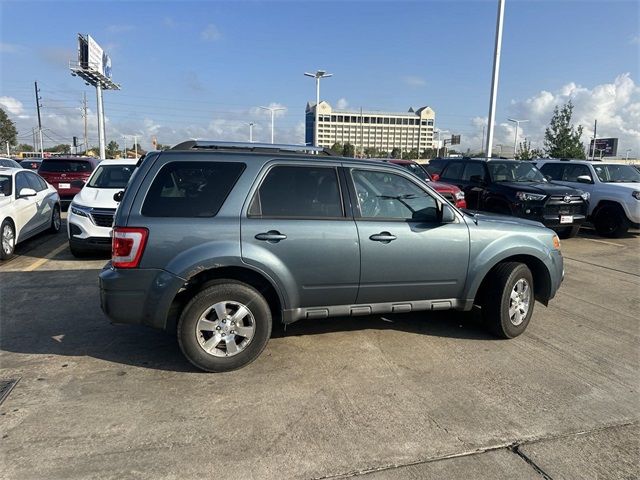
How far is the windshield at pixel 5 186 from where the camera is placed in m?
8.28

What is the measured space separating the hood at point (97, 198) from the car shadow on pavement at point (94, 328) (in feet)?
6.15

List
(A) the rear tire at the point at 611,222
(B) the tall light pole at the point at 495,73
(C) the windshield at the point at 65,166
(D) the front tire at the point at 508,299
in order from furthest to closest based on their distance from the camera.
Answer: (B) the tall light pole at the point at 495,73 < (C) the windshield at the point at 65,166 < (A) the rear tire at the point at 611,222 < (D) the front tire at the point at 508,299

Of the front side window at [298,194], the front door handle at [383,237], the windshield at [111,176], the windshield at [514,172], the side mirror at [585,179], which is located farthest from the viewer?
the side mirror at [585,179]

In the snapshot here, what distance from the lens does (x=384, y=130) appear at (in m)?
87.4

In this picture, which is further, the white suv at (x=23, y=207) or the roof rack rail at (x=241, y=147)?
the white suv at (x=23, y=207)

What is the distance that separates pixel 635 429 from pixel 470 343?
1.61 meters

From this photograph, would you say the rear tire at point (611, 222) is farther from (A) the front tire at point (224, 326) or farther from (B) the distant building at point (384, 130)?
(B) the distant building at point (384, 130)

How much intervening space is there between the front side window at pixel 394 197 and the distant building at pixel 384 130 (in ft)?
245

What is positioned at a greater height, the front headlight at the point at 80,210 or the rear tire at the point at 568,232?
the front headlight at the point at 80,210

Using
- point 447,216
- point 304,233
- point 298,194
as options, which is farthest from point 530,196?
point 304,233

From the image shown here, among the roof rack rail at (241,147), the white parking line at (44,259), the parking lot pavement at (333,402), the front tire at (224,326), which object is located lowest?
the parking lot pavement at (333,402)

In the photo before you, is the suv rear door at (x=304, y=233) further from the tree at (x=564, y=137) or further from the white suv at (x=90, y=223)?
the tree at (x=564, y=137)

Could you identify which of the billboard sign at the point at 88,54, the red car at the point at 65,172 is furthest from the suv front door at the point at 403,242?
the billboard sign at the point at 88,54

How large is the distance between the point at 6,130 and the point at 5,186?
79.2 m
